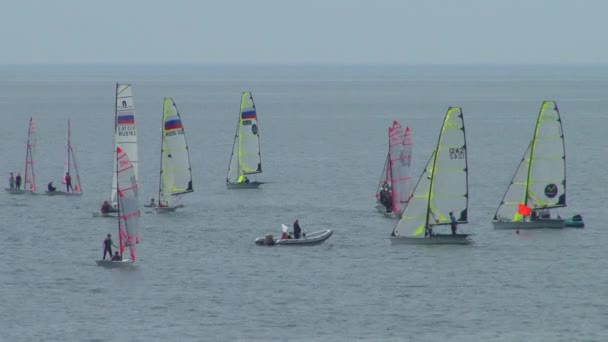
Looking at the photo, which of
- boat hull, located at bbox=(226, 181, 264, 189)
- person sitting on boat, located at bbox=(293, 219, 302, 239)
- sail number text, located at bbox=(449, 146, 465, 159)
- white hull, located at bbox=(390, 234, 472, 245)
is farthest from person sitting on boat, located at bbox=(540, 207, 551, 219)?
boat hull, located at bbox=(226, 181, 264, 189)

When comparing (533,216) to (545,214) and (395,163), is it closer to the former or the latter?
(545,214)

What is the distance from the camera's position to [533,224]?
86750 millimetres

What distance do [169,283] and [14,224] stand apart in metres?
26.8

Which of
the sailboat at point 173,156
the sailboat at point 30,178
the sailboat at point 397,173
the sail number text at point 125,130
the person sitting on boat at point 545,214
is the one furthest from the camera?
the sailboat at point 30,178

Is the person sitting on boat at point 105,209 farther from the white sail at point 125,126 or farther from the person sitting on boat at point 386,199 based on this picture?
the person sitting on boat at point 386,199

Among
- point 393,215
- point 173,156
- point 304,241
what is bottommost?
point 304,241

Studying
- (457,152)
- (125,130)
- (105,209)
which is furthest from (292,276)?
(125,130)

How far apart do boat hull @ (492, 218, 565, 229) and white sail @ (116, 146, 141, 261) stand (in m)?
25.4

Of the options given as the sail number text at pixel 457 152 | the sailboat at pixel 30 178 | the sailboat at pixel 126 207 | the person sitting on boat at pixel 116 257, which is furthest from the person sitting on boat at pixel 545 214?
the sailboat at pixel 30 178

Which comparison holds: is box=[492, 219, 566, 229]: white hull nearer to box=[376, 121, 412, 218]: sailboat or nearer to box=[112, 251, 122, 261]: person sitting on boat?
box=[376, 121, 412, 218]: sailboat

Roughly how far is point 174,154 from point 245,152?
15491mm

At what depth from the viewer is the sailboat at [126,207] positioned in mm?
72312

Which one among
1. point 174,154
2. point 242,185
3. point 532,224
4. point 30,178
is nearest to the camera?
point 532,224

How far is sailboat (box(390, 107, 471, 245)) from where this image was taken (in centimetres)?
7956
